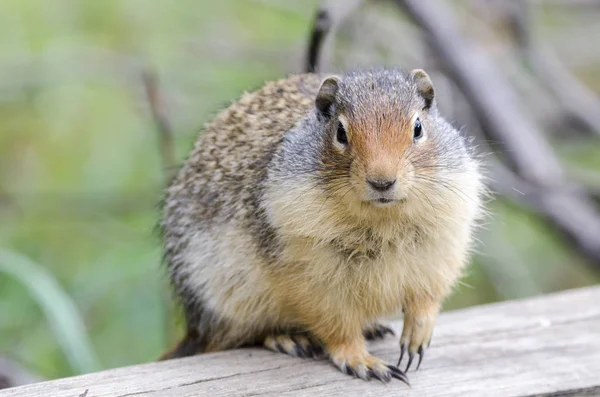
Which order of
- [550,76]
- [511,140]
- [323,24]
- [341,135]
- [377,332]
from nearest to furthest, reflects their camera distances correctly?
1. [341,135]
2. [377,332]
3. [323,24]
4. [511,140]
5. [550,76]

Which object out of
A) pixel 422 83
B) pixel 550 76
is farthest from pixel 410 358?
pixel 550 76

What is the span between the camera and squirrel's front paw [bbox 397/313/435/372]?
281 cm

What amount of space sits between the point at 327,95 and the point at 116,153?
3088mm

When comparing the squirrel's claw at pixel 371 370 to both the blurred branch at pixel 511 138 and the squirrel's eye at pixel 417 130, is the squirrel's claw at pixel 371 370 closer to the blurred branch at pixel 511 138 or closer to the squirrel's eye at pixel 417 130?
the squirrel's eye at pixel 417 130

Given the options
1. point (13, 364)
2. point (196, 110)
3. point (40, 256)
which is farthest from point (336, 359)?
point (196, 110)

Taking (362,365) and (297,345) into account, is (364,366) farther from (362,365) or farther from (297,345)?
(297,345)

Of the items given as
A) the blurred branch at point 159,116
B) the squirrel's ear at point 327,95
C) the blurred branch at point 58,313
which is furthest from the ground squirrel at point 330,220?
the blurred branch at point 159,116

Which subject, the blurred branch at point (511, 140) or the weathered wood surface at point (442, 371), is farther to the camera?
the blurred branch at point (511, 140)

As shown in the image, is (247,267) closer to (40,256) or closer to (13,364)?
(13,364)

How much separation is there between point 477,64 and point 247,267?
90.0 inches

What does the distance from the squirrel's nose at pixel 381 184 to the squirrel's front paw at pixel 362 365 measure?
64 centimetres

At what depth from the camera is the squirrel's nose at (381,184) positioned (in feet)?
7.72

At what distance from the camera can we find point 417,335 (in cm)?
281

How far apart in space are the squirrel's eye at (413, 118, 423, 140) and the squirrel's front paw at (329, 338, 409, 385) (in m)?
0.69
